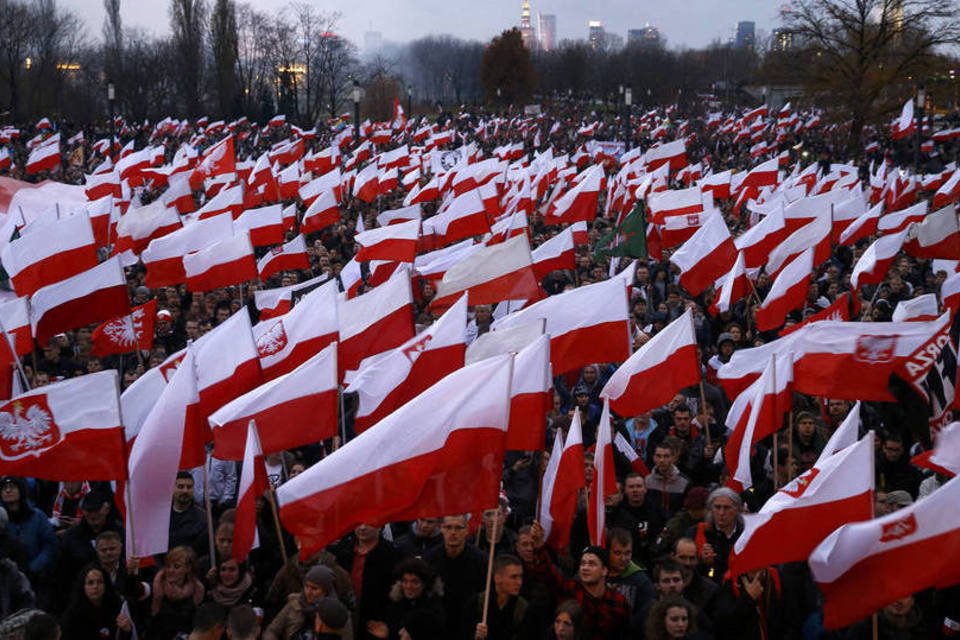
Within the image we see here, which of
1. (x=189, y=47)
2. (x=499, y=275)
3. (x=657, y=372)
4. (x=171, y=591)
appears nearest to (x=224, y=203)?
(x=499, y=275)

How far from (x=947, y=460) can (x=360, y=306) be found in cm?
550

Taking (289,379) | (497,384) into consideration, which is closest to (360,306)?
(289,379)

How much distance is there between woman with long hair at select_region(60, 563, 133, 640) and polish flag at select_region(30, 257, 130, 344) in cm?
461

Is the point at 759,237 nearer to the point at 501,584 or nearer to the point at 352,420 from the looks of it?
the point at 352,420

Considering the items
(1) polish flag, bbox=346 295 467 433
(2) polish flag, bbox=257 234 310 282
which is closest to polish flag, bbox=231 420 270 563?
(1) polish flag, bbox=346 295 467 433

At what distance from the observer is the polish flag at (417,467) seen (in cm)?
627

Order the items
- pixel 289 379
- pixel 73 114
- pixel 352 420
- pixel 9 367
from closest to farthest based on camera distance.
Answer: pixel 289 379
pixel 9 367
pixel 352 420
pixel 73 114

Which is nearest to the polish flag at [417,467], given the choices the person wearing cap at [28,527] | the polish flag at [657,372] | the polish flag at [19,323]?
the person wearing cap at [28,527]

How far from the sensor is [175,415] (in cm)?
782

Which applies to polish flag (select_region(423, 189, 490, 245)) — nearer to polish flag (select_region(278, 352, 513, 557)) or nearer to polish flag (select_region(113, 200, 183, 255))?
polish flag (select_region(113, 200, 183, 255))

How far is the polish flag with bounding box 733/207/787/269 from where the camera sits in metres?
14.8

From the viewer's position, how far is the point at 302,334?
9797mm

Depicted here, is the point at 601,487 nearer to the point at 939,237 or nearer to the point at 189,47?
the point at 939,237

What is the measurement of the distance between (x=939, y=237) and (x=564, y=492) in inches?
381
